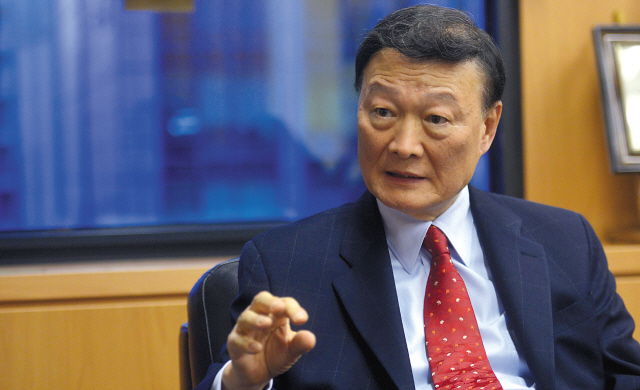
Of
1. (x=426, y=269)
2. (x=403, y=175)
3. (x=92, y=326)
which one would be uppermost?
(x=403, y=175)

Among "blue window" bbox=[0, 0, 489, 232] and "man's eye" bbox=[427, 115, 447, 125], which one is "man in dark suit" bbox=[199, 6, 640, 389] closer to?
"man's eye" bbox=[427, 115, 447, 125]

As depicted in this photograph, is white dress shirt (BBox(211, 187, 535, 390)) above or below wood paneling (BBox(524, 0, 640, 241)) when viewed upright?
below

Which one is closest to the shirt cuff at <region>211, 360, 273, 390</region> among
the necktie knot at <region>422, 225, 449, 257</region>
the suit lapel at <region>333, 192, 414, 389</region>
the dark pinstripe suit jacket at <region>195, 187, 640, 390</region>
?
the dark pinstripe suit jacket at <region>195, 187, 640, 390</region>

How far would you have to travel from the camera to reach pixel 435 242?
3.63 feet

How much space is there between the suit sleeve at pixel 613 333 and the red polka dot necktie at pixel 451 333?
1.00 feet

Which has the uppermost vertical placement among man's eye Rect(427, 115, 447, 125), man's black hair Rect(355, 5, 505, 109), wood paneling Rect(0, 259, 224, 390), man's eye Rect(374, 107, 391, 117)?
man's black hair Rect(355, 5, 505, 109)

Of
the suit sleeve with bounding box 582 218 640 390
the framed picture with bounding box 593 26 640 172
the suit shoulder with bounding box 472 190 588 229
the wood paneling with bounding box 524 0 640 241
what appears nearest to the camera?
the suit sleeve with bounding box 582 218 640 390

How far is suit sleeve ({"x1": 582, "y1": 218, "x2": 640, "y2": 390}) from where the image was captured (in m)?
1.09

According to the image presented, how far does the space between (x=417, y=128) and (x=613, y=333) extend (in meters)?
0.65

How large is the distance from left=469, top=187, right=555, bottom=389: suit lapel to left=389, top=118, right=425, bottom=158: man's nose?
0.96 ft

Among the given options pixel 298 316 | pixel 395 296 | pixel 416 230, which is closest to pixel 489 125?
Result: pixel 416 230

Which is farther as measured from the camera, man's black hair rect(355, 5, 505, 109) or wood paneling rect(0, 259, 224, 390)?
wood paneling rect(0, 259, 224, 390)

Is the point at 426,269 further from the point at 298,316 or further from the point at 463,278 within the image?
the point at 298,316

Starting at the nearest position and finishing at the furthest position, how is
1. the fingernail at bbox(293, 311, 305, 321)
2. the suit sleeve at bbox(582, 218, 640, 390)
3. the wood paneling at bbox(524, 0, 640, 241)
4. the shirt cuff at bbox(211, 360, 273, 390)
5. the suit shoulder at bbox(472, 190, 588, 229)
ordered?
the fingernail at bbox(293, 311, 305, 321) < the shirt cuff at bbox(211, 360, 273, 390) < the suit sleeve at bbox(582, 218, 640, 390) < the suit shoulder at bbox(472, 190, 588, 229) < the wood paneling at bbox(524, 0, 640, 241)
